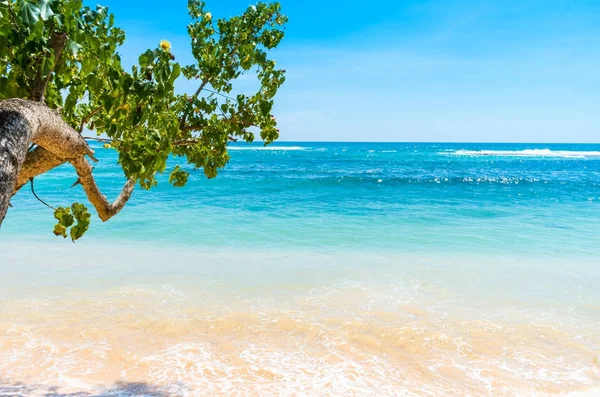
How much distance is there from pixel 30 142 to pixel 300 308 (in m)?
6.26

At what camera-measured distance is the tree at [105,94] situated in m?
2.08

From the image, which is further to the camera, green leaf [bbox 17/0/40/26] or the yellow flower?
the yellow flower

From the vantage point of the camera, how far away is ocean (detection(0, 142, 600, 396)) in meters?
5.43

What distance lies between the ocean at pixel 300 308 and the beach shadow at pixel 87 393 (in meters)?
0.02

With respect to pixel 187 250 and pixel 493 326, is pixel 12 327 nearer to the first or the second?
pixel 187 250

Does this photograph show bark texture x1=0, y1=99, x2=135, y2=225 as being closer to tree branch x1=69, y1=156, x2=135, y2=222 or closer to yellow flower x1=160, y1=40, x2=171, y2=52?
tree branch x1=69, y1=156, x2=135, y2=222

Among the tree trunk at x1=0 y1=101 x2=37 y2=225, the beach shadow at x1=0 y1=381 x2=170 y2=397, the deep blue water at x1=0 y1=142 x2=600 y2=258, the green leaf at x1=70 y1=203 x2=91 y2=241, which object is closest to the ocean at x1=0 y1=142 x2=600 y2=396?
the beach shadow at x1=0 y1=381 x2=170 y2=397

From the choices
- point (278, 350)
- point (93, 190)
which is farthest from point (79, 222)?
point (278, 350)

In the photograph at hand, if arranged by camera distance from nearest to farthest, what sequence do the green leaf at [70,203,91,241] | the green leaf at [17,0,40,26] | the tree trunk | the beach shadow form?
1. the tree trunk
2. the green leaf at [17,0,40,26]
3. the green leaf at [70,203,91,241]
4. the beach shadow

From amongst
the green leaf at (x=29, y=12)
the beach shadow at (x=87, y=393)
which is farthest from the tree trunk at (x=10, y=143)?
the beach shadow at (x=87, y=393)

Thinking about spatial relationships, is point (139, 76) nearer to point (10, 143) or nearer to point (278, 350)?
point (10, 143)

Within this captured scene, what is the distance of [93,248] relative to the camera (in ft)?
39.4

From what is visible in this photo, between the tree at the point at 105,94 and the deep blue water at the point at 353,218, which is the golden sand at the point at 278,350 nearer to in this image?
the tree at the point at 105,94

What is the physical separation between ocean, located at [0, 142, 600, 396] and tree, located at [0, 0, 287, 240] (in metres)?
2.83
